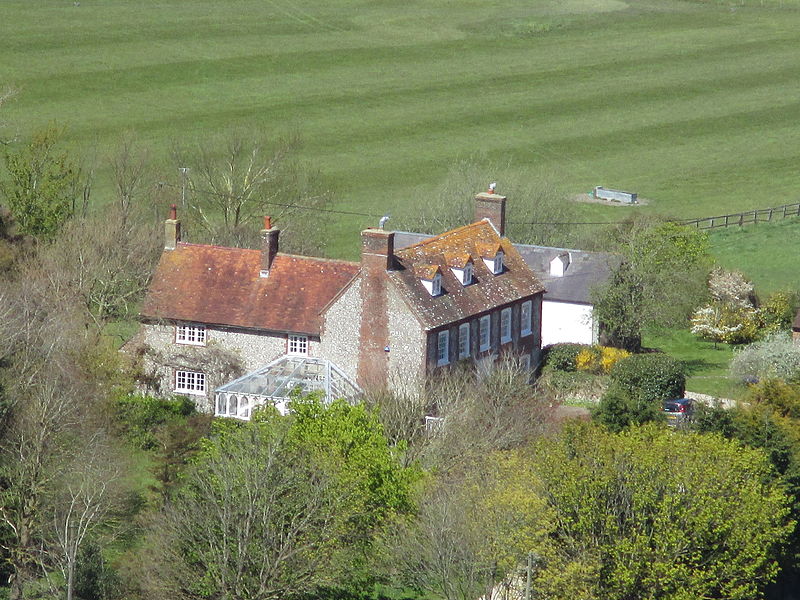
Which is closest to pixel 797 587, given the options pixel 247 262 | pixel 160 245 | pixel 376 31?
pixel 247 262

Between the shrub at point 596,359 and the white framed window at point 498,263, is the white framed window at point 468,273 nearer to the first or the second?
the white framed window at point 498,263

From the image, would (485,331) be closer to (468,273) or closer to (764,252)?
(468,273)

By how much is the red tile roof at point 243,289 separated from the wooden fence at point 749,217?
31616 millimetres

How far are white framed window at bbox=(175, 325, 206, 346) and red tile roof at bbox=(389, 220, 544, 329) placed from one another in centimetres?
811

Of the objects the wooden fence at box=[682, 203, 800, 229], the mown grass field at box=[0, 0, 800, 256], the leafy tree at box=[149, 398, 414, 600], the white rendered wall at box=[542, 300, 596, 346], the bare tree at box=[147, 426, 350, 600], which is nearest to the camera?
the bare tree at box=[147, 426, 350, 600]

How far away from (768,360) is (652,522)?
2445 cm

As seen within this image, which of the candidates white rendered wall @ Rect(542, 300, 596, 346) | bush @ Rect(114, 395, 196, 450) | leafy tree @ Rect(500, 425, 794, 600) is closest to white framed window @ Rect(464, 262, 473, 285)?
white rendered wall @ Rect(542, 300, 596, 346)

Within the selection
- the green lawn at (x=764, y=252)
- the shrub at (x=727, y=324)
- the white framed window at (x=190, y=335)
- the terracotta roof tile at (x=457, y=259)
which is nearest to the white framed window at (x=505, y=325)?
the terracotta roof tile at (x=457, y=259)

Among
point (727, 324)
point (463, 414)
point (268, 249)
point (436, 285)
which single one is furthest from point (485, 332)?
point (727, 324)

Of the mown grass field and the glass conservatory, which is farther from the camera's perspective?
the mown grass field

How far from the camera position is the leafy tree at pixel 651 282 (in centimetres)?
7238

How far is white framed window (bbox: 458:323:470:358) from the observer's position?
6322 centimetres

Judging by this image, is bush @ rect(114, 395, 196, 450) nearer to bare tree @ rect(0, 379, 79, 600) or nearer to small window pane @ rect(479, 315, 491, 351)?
bare tree @ rect(0, 379, 79, 600)

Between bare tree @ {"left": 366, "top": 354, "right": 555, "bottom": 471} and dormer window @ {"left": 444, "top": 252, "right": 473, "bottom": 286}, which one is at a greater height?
dormer window @ {"left": 444, "top": 252, "right": 473, "bottom": 286}
